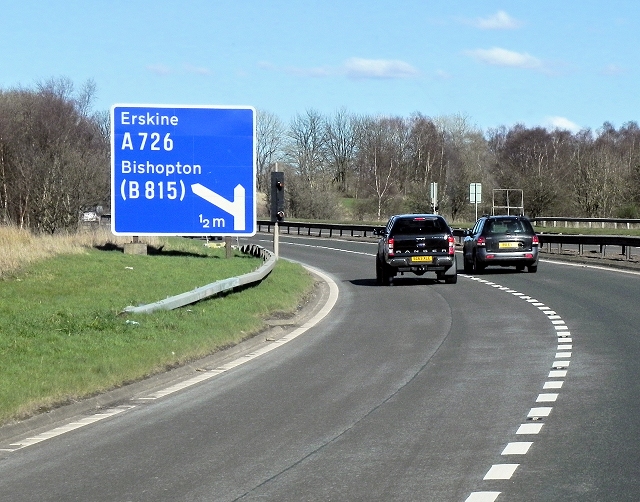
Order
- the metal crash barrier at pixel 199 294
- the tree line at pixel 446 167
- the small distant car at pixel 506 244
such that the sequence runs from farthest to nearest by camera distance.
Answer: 1. the tree line at pixel 446 167
2. the small distant car at pixel 506 244
3. the metal crash barrier at pixel 199 294

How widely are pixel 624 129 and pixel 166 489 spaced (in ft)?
561

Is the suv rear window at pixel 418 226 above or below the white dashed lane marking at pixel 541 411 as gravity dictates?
above

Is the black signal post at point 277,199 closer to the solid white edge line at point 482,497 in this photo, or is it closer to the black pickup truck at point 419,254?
the black pickup truck at point 419,254

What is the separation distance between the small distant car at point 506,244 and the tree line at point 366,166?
17493mm

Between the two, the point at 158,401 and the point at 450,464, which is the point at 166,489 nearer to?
the point at 450,464

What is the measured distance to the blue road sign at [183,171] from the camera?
3150 cm

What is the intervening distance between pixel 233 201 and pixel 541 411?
22084 mm

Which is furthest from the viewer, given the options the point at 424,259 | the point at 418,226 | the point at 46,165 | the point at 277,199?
the point at 46,165

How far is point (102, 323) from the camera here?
15.4 m

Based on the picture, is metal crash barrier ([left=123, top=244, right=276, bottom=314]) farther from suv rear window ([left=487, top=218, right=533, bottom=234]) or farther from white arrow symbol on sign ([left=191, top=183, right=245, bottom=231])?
suv rear window ([left=487, top=218, right=533, bottom=234])

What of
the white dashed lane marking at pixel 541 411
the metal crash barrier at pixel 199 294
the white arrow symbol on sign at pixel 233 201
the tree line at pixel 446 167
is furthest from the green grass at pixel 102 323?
the tree line at pixel 446 167

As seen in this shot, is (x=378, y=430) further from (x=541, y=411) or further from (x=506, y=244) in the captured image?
(x=506, y=244)

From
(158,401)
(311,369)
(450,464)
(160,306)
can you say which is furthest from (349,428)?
(160,306)

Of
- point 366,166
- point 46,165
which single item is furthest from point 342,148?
point 46,165
